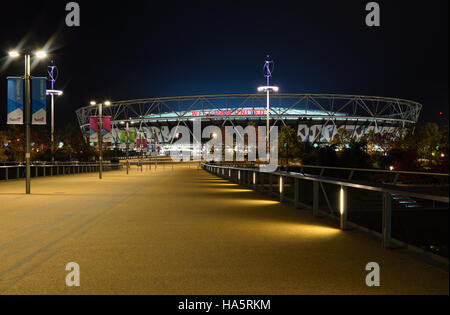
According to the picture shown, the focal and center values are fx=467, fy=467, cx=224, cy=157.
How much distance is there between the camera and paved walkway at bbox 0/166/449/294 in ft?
17.0

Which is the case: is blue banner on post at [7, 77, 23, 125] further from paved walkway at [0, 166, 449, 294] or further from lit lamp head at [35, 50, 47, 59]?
paved walkway at [0, 166, 449, 294]

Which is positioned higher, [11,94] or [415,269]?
[11,94]

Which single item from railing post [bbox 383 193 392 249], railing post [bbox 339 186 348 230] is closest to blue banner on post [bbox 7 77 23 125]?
railing post [bbox 339 186 348 230]

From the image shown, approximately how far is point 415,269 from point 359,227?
3.35 m

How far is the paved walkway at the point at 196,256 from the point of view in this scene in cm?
518

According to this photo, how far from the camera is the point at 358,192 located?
9438 mm

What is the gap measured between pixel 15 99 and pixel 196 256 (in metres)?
16.2

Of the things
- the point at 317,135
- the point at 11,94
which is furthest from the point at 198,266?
the point at 317,135

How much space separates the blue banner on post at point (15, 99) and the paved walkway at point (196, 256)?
30.0 ft

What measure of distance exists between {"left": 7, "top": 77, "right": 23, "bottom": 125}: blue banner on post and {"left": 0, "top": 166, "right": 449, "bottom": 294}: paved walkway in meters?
9.15

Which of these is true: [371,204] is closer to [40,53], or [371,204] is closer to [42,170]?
[40,53]

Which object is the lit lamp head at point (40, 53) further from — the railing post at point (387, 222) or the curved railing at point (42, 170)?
the railing post at point (387, 222)
